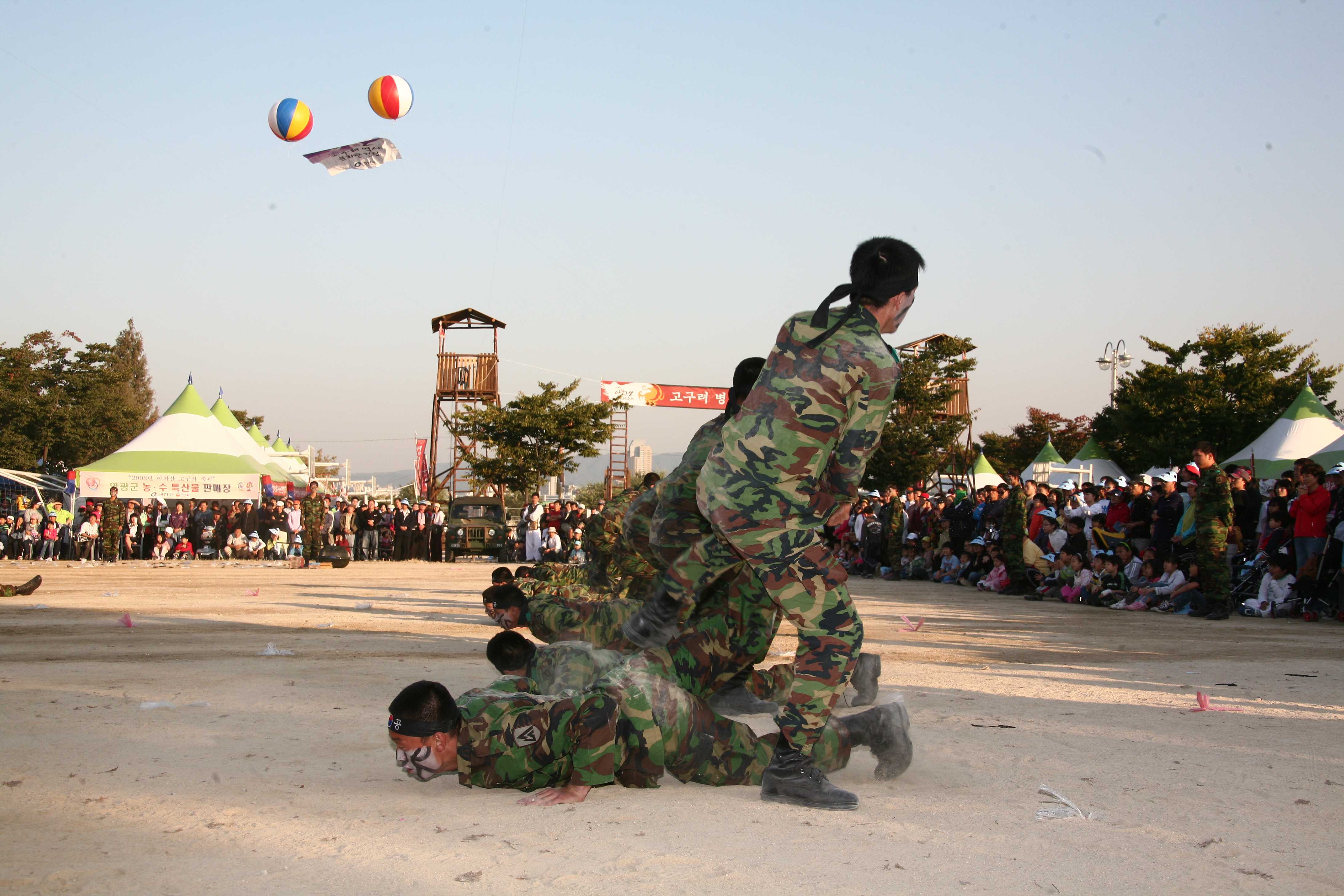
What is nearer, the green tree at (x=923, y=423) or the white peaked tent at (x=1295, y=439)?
the white peaked tent at (x=1295, y=439)

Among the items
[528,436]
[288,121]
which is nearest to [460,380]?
[528,436]

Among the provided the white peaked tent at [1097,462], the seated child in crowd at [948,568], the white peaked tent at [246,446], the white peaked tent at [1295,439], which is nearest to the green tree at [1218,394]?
the white peaked tent at [1097,462]

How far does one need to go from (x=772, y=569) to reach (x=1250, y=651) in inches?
237

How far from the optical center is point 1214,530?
34.6ft

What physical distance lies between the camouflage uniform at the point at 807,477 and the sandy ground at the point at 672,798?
19.7 inches

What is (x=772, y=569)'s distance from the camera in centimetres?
333

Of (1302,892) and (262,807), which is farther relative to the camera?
(262,807)

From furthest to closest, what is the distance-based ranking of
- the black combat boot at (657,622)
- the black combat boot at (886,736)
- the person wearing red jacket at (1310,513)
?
the person wearing red jacket at (1310,513) < the black combat boot at (657,622) < the black combat boot at (886,736)

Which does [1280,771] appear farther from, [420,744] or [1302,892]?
[420,744]

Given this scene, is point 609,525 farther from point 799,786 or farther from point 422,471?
point 422,471

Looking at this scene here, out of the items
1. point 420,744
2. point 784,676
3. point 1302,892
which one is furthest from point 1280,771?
point 420,744

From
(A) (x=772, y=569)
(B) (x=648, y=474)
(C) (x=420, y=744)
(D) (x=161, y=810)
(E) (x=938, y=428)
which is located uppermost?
(E) (x=938, y=428)

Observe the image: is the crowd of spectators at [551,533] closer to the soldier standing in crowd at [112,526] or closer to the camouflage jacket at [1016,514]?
the camouflage jacket at [1016,514]

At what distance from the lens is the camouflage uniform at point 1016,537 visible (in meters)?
14.3
